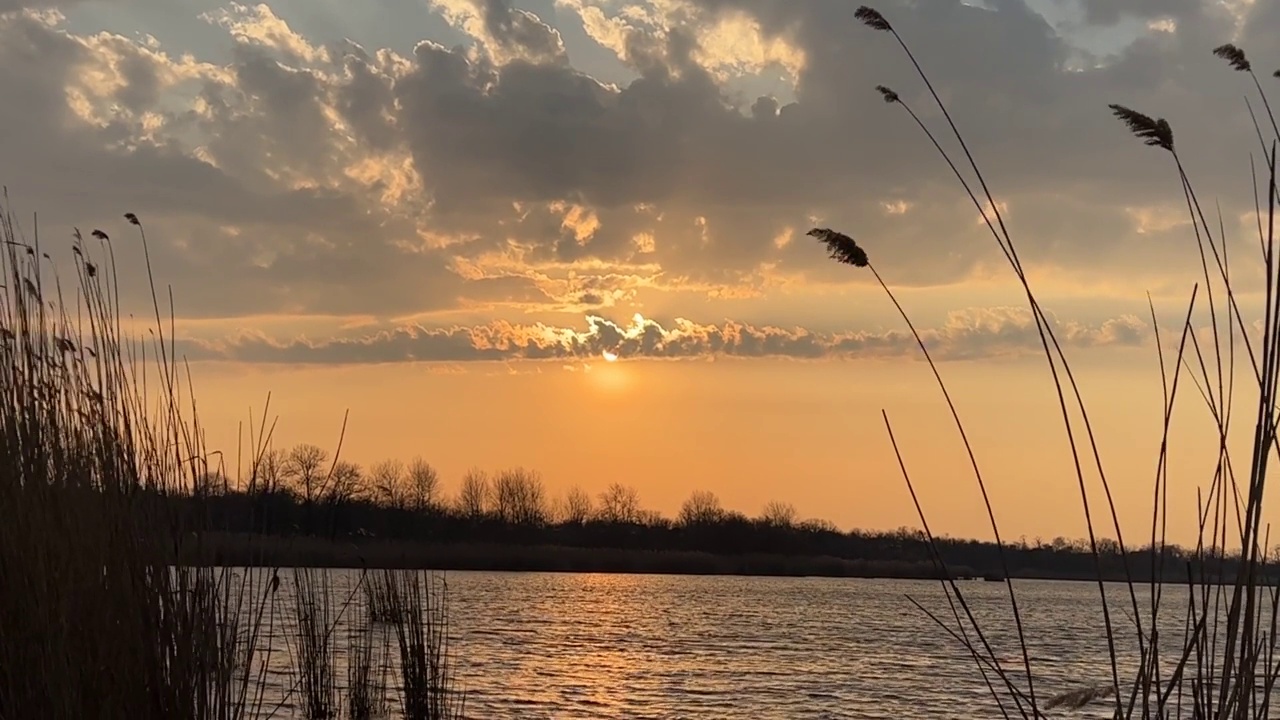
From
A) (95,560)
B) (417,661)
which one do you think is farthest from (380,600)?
(95,560)

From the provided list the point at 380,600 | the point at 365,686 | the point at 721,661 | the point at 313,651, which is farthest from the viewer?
the point at 721,661

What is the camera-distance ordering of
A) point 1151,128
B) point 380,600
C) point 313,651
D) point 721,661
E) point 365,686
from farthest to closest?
point 721,661, point 380,600, point 365,686, point 313,651, point 1151,128

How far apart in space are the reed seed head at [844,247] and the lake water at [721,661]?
30.2 ft

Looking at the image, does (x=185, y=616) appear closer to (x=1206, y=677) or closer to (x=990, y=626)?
(x=1206, y=677)

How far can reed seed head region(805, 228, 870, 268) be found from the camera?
2670mm

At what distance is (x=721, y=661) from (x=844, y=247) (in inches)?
880

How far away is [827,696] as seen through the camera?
18.6 metres

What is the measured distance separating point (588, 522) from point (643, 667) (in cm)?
6224

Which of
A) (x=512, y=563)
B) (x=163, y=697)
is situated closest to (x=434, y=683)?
(x=163, y=697)

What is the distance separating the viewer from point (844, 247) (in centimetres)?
267

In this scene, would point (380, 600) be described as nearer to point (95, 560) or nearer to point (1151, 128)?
point (95, 560)

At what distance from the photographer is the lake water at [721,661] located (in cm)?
1662

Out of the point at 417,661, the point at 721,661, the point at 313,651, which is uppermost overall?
the point at 313,651

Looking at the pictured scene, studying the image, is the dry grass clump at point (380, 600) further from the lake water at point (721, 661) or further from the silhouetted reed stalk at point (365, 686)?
the lake water at point (721, 661)
